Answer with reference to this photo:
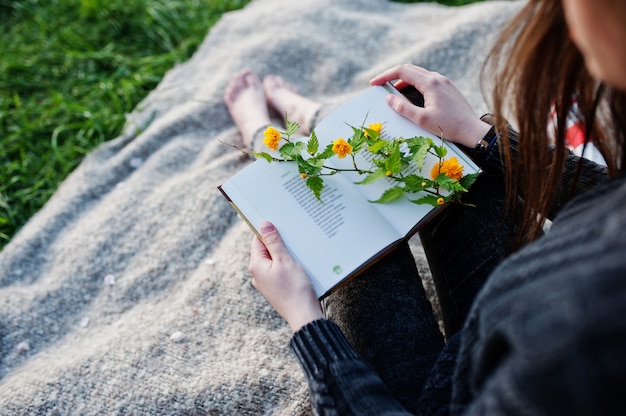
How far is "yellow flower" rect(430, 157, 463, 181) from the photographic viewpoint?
0.97 m

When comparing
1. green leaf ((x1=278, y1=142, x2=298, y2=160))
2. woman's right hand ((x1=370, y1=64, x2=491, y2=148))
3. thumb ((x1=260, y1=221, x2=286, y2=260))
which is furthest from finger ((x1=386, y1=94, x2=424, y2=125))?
thumb ((x1=260, y1=221, x2=286, y2=260))

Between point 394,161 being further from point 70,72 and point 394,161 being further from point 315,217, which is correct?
point 70,72

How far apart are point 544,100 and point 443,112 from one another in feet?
0.81

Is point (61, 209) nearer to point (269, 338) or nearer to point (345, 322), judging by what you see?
point (269, 338)

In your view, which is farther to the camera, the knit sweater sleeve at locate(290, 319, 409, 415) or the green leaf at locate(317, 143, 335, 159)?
the green leaf at locate(317, 143, 335, 159)

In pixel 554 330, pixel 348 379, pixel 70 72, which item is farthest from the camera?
→ pixel 70 72

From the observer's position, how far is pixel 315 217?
1.01 m

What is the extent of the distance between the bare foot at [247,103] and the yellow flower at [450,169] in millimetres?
640

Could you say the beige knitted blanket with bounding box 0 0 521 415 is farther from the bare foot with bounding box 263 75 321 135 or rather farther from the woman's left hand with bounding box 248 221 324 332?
the woman's left hand with bounding box 248 221 324 332

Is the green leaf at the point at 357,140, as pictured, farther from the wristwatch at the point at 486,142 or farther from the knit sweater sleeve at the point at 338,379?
the knit sweater sleeve at the point at 338,379

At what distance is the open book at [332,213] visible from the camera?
963 millimetres

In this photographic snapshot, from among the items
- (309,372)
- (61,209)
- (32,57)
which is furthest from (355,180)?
(32,57)

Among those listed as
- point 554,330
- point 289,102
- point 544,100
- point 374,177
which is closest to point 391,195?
point 374,177

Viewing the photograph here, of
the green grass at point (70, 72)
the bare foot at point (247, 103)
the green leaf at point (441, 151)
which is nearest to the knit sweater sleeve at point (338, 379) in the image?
the green leaf at point (441, 151)
